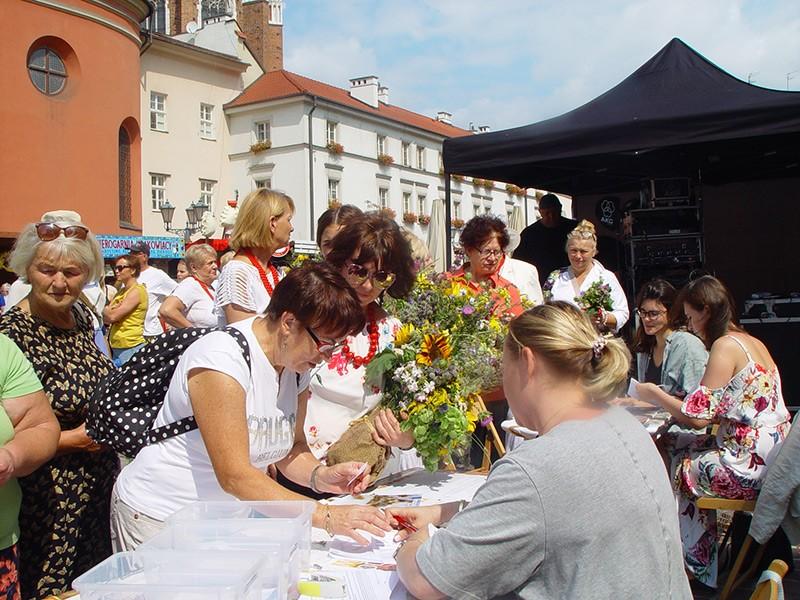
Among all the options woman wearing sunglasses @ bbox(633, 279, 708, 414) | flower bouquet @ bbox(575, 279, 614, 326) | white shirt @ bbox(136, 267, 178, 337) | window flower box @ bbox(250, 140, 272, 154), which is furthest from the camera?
window flower box @ bbox(250, 140, 272, 154)

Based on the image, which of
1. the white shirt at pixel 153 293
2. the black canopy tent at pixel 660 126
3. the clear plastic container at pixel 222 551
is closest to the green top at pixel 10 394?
the clear plastic container at pixel 222 551

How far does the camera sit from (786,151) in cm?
726

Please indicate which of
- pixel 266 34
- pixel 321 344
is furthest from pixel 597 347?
pixel 266 34

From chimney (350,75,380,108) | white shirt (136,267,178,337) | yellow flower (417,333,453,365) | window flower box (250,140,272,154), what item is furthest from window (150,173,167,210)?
yellow flower (417,333,453,365)

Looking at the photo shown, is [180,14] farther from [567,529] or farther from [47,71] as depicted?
[567,529]

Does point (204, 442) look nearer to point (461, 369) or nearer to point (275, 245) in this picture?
point (461, 369)

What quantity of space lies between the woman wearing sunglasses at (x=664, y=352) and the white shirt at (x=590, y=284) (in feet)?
0.54

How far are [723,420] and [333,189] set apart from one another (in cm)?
2825

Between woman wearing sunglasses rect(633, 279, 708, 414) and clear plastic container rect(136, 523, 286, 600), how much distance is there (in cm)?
283

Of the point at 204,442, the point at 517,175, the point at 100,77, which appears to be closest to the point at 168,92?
the point at 100,77

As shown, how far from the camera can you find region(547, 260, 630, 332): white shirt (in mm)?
5297

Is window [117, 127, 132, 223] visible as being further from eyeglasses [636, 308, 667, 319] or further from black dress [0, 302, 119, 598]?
black dress [0, 302, 119, 598]

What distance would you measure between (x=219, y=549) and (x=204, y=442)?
46 centimetres

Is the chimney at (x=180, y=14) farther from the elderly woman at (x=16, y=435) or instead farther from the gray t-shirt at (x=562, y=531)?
the gray t-shirt at (x=562, y=531)
